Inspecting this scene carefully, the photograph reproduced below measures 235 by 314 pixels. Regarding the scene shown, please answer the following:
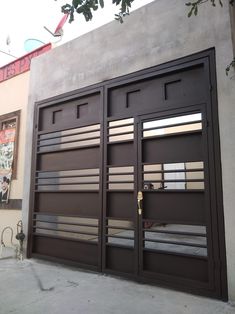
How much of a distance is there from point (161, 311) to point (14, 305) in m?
1.64

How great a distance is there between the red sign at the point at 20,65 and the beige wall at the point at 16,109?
0.13 meters

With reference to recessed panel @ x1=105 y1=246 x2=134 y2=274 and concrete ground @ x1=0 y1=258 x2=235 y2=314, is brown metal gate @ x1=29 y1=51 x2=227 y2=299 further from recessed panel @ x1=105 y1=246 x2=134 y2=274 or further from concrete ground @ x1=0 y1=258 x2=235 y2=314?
concrete ground @ x1=0 y1=258 x2=235 y2=314

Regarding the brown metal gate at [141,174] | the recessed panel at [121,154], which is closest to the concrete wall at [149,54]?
the brown metal gate at [141,174]

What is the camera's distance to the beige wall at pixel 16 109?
6.31 metres

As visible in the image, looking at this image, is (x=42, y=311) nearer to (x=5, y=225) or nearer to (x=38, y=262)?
(x=38, y=262)

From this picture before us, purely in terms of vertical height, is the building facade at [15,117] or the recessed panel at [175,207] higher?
the building facade at [15,117]

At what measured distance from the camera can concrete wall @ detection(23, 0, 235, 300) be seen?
11.2ft

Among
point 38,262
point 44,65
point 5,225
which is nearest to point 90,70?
point 44,65

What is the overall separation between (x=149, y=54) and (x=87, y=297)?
11.0 feet

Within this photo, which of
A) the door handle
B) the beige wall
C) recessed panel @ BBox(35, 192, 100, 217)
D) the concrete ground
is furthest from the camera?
the beige wall

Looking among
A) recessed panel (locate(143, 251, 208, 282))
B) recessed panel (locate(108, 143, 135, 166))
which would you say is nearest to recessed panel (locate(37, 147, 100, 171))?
recessed panel (locate(108, 143, 135, 166))

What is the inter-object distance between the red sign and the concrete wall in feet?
2.46

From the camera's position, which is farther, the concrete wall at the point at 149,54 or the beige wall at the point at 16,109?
the beige wall at the point at 16,109

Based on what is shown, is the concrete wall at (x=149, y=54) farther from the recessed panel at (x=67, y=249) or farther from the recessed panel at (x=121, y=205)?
the recessed panel at (x=121, y=205)
